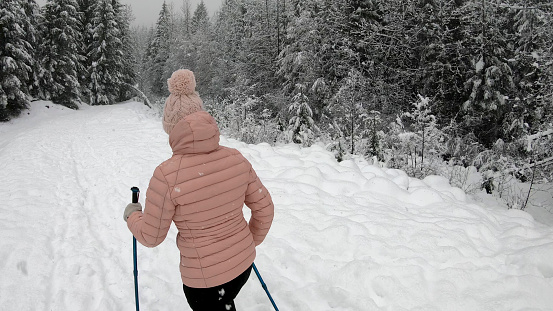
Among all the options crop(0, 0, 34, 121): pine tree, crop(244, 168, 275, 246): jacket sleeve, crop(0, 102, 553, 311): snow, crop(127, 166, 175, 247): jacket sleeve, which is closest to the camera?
crop(127, 166, 175, 247): jacket sleeve

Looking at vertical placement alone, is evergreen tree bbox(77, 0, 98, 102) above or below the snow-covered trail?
above

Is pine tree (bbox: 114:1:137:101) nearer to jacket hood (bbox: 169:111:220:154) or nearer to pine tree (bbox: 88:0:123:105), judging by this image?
pine tree (bbox: 88:0:123:105)

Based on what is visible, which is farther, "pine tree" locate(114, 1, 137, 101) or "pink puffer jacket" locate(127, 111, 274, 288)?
"pine tree" locate(114, 1, 137, 101)

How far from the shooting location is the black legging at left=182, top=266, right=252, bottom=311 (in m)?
1.87

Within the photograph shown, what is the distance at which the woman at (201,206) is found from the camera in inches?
67.1

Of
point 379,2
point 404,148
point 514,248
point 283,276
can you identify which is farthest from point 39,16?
point 514,248

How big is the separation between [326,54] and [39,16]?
2388cm

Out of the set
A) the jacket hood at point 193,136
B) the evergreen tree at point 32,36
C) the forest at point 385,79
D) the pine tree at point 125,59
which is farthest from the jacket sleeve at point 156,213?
the pine tree at point 125,59

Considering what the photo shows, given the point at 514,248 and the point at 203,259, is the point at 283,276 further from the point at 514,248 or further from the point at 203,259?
the point at 514,248

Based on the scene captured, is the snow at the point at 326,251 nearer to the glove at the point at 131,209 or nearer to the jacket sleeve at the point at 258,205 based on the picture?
the jacket sleeve at the point at 258,205

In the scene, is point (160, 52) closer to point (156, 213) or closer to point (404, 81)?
point (404, 81)

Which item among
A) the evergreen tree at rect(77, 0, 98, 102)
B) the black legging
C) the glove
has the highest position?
the evergreen tree at rect(77, 0, 98, 102)

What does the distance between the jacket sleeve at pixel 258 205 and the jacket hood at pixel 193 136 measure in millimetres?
372

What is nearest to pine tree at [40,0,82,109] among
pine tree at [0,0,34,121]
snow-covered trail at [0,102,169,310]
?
pine tree at [0,0,34,121]
